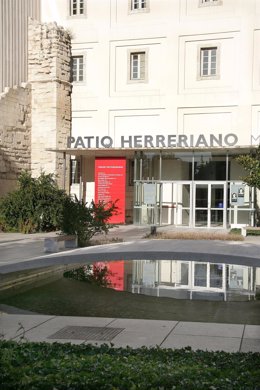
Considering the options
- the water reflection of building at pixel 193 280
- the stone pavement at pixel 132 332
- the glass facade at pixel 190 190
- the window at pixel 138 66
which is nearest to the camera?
the stone pavement at pixel 132 332

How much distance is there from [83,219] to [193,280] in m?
5.40

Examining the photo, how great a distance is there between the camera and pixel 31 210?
23.5 meters

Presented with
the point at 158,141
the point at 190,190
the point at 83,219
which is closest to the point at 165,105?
the point at 158,141

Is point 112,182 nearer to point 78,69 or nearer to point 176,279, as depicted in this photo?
point 78,69

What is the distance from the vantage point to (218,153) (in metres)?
26.8

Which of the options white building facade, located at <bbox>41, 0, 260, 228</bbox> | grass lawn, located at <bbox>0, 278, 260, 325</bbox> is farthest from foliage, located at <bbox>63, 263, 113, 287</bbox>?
white building facade, located at <bbox>41, 0, 260, 228</bbox>

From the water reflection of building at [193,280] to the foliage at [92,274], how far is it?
2.14 ft

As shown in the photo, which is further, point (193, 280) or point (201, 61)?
point (201, 61)

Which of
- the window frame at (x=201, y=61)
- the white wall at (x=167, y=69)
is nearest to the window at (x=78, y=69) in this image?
the white wall at (x=167, y=69)

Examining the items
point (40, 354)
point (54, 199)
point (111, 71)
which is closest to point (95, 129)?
point (111, 71)

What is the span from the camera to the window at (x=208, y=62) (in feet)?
89.8

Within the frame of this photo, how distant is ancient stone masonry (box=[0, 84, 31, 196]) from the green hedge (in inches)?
905

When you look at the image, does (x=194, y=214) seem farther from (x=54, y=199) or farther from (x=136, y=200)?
(x=54, y=199)

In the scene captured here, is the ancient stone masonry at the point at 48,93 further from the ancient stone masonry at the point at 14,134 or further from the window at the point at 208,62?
the window at the point at 208,62
